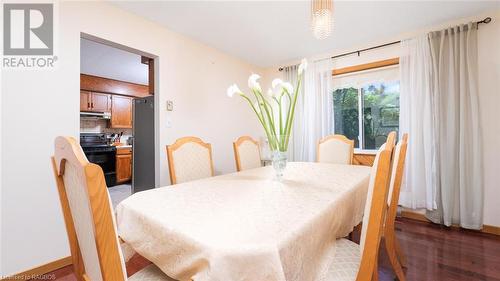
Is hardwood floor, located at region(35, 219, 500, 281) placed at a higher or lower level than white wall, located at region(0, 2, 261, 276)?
lower

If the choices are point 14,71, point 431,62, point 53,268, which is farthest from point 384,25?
point 53,268

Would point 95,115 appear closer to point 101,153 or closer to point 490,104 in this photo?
point 101,153

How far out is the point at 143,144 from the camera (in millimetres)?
2906

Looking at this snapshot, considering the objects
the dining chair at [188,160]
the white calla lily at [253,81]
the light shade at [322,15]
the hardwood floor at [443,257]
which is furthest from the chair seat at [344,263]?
the light shade at [322,15]

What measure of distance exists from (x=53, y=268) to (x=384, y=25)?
4011 millimetres

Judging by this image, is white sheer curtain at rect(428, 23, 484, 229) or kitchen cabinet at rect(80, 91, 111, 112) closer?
white sheer curtain at rect(428, 23, 484, 229)

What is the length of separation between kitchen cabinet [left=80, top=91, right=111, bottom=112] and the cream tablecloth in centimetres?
437

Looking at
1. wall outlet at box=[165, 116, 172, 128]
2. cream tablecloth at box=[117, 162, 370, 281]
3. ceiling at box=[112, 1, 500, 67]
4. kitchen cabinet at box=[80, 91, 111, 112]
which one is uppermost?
ceiling at box=[112, 1, 500, 67]

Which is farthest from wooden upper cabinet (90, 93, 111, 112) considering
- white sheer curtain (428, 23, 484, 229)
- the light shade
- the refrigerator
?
white sheer curtain (428, 23, 484, 229)

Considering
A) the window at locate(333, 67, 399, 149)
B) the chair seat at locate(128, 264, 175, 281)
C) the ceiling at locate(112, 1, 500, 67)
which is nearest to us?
the chair seat at locate(128, 264, 175, 281)

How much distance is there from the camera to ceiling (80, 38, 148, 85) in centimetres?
329

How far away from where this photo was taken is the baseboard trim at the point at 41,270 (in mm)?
1647

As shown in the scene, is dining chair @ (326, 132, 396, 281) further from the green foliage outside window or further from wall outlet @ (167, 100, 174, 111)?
the green foliage outside window

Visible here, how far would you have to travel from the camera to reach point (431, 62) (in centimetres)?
256
